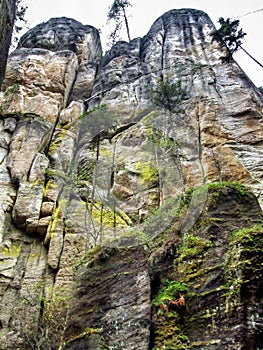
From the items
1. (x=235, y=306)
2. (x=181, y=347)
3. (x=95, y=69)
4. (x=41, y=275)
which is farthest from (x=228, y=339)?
(x=95, y=69)

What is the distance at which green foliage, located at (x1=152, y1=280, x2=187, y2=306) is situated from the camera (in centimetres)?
861

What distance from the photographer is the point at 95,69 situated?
28.8 meters

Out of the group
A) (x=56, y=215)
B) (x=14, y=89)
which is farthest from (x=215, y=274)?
(x=14, y=89)

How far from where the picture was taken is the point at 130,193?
17.3m

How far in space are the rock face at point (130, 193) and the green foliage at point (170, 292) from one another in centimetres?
4

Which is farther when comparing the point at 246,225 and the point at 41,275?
the point at 41,275

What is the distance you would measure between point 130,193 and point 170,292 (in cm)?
886

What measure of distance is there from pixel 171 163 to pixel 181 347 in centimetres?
1092

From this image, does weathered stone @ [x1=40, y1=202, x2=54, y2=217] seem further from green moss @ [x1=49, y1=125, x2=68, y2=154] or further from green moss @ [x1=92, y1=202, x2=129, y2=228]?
green moss @ [x1=49, y1=125, x2=68, y2=154]

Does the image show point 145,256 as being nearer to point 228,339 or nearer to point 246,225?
point 246,225

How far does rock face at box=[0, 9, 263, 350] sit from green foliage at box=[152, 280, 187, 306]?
0.04 m

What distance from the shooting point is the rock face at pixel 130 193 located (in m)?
8.29

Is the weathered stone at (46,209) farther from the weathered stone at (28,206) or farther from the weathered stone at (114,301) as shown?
the weathered stone at (114,301)

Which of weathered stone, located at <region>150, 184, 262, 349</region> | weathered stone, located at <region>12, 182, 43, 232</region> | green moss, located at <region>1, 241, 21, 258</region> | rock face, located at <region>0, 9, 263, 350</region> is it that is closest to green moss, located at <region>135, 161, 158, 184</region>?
rock face, located at <region>0, 9, 263, 350</region>
